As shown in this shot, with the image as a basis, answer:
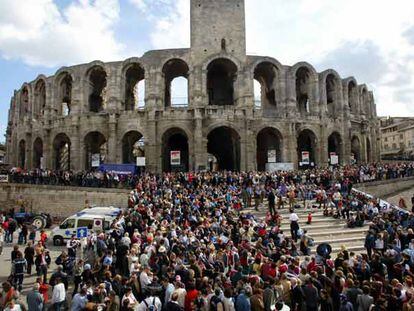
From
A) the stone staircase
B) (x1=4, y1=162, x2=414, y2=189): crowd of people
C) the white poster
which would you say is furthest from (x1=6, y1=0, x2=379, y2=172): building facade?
the stone staircase

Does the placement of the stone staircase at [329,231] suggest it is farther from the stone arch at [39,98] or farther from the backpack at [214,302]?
the stone arch at [39,98]

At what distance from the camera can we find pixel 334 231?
20219 mm

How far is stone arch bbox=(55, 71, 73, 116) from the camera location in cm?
4041

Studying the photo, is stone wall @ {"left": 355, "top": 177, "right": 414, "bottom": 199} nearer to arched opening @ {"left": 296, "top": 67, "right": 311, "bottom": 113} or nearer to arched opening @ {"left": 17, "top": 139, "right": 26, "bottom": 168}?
arched opening @ {"left": 296, "top": 67, "right": 311, "bottom": 113}

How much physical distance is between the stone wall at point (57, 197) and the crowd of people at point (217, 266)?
20.8 ft

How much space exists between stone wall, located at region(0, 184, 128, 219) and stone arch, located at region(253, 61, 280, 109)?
19.6 meters

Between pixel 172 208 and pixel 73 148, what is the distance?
19591mm

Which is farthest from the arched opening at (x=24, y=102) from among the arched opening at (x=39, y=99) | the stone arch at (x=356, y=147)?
the stone arch at (x=356, y=147)

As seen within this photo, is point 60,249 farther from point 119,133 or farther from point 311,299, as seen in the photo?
point 119,133

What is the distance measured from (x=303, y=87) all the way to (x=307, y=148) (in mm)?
6745

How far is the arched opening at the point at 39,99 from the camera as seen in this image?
139ft

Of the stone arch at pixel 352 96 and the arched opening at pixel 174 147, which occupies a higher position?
the stone arch at pixel 352 96

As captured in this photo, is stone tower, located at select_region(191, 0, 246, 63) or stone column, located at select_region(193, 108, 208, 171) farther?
stone tower, located at select_region(191, 0, 246, 63)

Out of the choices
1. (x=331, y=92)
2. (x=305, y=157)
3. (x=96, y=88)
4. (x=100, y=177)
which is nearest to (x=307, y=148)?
(x=331, y=92)
